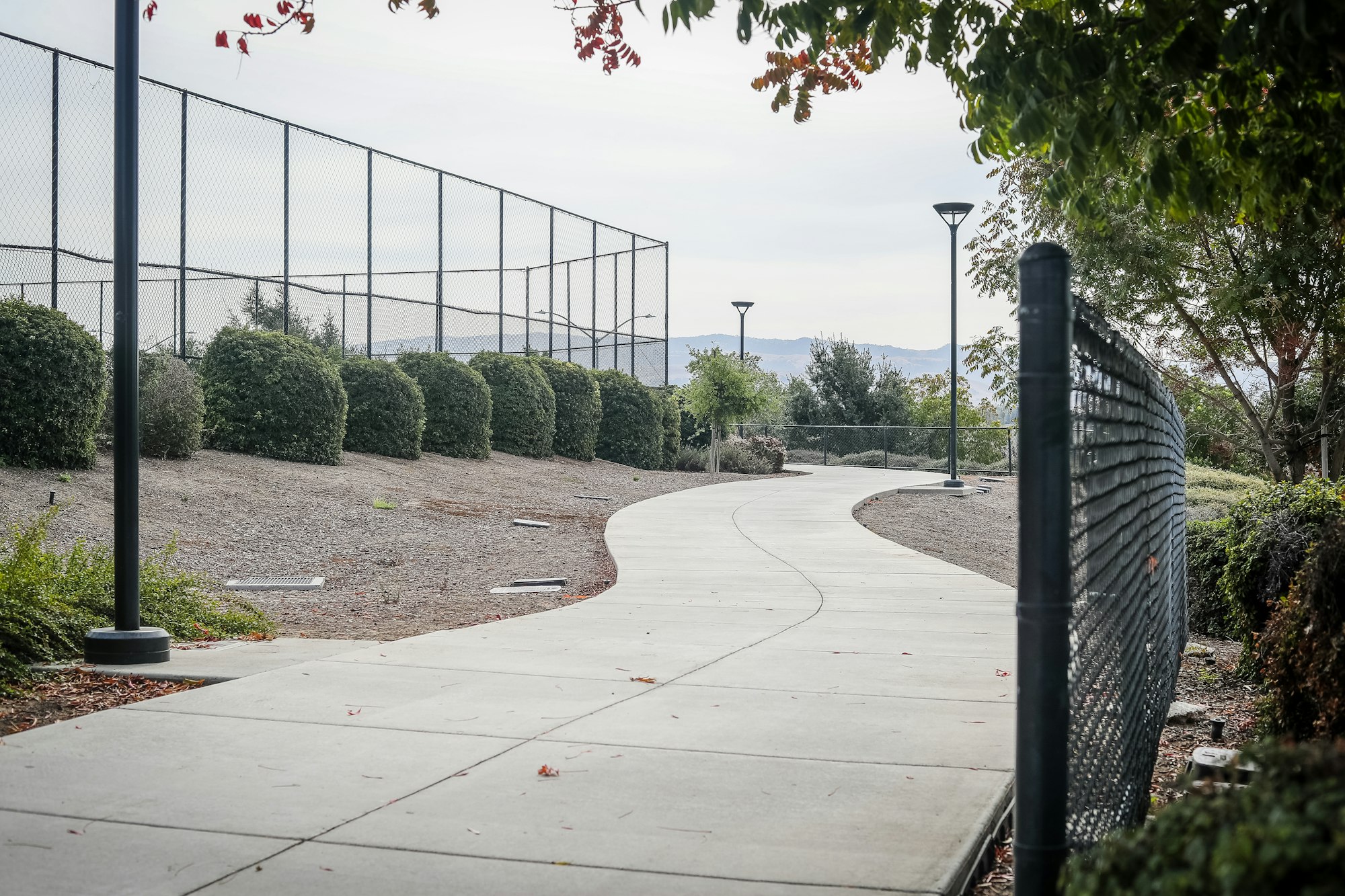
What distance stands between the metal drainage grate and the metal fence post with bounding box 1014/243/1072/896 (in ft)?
27.6

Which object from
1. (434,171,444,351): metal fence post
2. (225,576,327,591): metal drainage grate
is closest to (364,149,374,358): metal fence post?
(434,171,444,351): metal fence post

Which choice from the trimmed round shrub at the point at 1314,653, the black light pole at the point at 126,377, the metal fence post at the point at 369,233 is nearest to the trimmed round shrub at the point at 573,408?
the metal fence post at the point at 369,233

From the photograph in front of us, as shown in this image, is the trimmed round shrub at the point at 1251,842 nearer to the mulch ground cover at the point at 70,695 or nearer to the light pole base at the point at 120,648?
the mulch ground cover at the point at 70,695

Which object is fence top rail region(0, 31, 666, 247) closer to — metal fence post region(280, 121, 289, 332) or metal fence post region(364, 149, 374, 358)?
metal fence post region(364, 149, 374, 358)

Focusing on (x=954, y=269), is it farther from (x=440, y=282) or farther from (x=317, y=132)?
(x=317, y=132)

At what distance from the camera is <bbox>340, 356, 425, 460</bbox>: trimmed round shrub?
21.0 metres

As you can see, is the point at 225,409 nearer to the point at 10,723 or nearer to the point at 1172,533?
the point at 10,723

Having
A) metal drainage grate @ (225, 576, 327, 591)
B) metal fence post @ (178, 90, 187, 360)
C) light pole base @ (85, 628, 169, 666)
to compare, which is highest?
metal fence post @ (178, 90, 187, 360)

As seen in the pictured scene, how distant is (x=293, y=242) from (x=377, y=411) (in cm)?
413

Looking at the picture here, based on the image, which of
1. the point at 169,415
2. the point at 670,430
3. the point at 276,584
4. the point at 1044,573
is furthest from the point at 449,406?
the point at 1044,573

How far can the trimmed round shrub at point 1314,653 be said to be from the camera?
3.59 meters

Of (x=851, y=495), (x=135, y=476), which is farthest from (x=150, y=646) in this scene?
(x=851, y=495)

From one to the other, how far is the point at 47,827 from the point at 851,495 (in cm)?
1785

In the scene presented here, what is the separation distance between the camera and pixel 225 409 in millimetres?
18062
